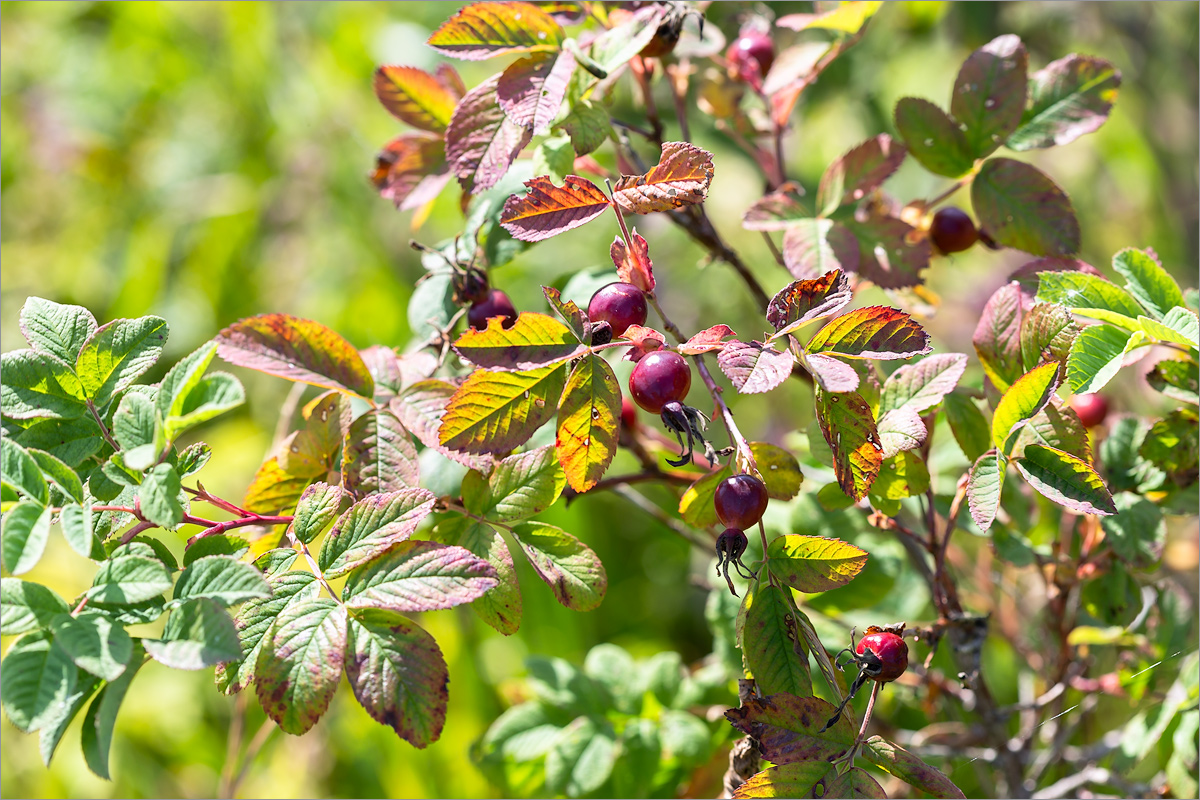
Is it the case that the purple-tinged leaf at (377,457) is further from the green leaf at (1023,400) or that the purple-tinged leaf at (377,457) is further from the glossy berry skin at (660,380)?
the green leaf at (1023,400)

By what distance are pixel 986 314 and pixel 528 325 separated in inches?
12.8

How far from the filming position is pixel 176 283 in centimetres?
203

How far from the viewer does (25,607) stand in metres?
0.43

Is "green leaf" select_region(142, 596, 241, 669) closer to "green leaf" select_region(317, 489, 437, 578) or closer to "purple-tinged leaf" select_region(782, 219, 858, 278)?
"green leaf" select_region(317, 489, 437, 578)

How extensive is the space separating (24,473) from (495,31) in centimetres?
41

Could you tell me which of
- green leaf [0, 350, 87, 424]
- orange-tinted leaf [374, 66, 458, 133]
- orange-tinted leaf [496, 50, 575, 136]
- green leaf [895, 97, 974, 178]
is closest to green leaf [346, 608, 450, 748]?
green leaf [0, 350, 87, 424]

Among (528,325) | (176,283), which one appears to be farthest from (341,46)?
(528,325)

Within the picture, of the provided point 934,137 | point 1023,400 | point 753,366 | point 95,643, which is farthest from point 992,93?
point 95,643

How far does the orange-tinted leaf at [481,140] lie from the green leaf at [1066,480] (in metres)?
0.38

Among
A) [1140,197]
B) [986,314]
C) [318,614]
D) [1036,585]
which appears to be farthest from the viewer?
[1140,197]

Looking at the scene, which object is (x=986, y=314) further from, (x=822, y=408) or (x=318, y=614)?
(x=318, y=614)

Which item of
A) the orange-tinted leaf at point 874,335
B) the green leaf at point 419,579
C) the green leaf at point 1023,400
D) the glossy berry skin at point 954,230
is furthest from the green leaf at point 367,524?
the glossy berry skin at point 954,230

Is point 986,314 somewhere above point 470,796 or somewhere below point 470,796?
above

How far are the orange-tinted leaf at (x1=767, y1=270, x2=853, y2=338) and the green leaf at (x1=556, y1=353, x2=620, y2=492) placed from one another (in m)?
0.10
